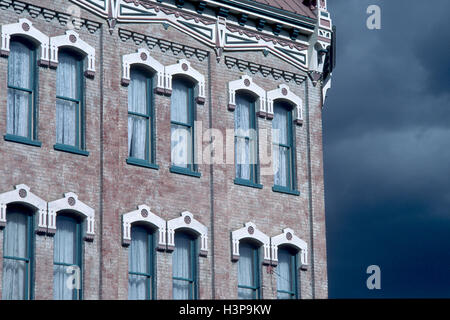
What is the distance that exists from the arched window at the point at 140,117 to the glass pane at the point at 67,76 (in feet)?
5.24

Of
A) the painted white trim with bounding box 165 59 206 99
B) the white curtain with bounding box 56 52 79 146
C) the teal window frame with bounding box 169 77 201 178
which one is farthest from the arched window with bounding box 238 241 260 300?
the white curtain with bounding box 56 52 79 146

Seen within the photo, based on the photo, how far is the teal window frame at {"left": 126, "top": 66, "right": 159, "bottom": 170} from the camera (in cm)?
3259

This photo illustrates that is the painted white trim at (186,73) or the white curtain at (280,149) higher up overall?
the painted white trim at (186,73)

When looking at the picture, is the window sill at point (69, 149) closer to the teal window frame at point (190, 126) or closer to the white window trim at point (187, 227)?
the teal window frame at point (190, 126)

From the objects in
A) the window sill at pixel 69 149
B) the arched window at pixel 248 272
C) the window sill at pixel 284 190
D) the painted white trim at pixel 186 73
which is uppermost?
the painted white trim at pixel 186 73

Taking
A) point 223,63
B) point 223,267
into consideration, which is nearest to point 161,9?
point 223,63

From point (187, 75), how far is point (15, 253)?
7154 mm

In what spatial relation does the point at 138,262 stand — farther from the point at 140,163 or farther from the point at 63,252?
the point at 140,163

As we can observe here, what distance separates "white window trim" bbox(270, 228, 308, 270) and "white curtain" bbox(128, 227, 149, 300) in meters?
3.88

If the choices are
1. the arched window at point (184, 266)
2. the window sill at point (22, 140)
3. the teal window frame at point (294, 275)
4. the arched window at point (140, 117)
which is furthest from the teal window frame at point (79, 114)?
the teal window frame at point (294, 275)

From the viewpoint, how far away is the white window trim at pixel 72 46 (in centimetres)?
3167

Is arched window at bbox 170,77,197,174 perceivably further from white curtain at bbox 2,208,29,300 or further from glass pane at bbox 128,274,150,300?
white curtain at bbox 2,208,29,300

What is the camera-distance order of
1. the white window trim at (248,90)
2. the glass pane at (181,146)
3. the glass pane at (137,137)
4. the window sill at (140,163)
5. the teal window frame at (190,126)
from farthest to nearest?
1. the white window trim at (248,90)
2. the glass pane at (181,146)
3. the teal window frame at (190,126)
4. the glass pane at (137,137)
5. the window sill at (140,163)
